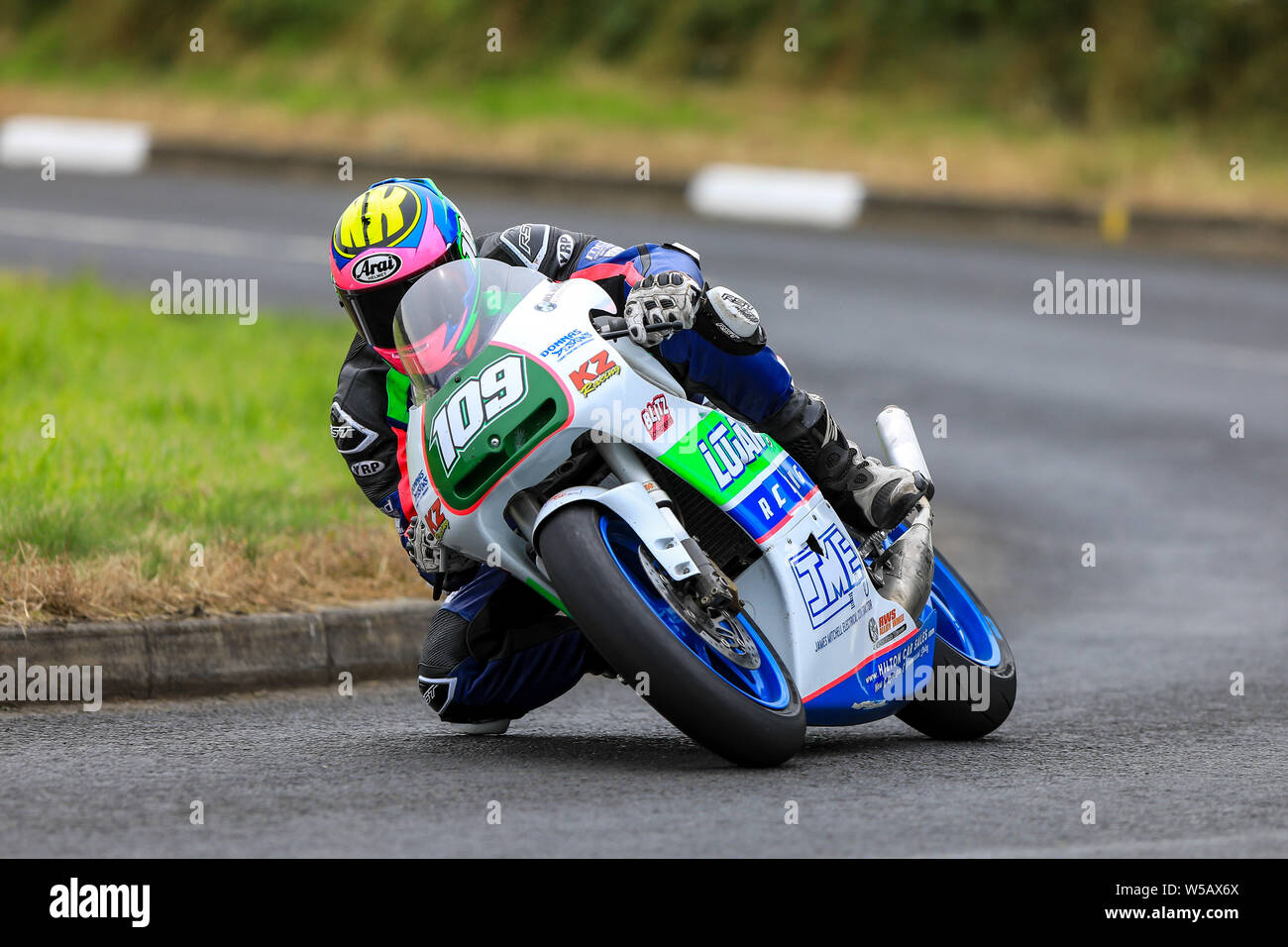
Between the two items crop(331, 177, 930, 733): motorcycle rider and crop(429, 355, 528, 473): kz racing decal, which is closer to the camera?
crop(429, 355, 528, 473): kz racing decal

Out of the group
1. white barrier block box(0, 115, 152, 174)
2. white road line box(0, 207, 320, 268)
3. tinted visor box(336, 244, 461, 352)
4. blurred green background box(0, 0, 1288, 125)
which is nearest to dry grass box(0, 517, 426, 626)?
tinted visor box(336, 244, 461, 352)

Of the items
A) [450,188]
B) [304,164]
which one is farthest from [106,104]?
[450,188]

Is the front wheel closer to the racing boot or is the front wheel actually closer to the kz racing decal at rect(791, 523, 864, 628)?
the kz racing decal at rect(791, 523, 864, 628)

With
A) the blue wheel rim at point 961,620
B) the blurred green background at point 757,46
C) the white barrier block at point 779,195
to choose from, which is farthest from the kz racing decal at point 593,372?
the blurred green background at point 757,46

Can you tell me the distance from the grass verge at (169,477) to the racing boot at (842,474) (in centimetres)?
193

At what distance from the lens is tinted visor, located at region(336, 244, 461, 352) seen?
509cm

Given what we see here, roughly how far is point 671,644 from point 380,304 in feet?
3.94

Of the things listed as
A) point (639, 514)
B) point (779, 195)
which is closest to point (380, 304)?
point (639, 514)

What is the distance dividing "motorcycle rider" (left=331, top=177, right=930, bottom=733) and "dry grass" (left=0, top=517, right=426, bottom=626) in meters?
1.08

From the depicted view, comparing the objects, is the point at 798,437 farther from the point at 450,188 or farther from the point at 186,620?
the point at 450,188

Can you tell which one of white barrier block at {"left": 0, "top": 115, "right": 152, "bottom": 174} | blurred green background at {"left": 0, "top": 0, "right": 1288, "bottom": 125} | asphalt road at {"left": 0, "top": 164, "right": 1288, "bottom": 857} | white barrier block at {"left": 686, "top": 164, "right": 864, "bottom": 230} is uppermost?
blurred green background at {"left": 0, "top": 0, "right": 1288, "bottom": 125}

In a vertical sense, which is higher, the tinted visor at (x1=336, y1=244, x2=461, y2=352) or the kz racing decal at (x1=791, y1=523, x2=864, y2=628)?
the tinted visor at (x1=336, y1=244, x2=461, y2=352)

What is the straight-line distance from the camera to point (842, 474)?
5484mm

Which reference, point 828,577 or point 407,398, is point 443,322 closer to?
point 407,398
